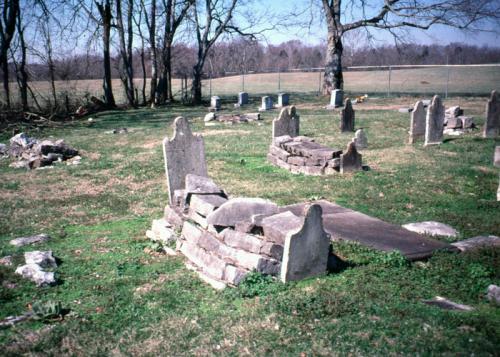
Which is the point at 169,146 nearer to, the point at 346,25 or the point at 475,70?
the point at 346,25

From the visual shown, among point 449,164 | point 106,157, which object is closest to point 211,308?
point 449,164

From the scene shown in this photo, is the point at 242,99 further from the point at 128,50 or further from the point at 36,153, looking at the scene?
the point at 36,153

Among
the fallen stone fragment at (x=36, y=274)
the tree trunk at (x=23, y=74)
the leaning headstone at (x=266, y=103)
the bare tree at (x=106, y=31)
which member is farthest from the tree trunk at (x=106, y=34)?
the fallen stone fragment at (x=36, y=274)

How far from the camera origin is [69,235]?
8.16 metres

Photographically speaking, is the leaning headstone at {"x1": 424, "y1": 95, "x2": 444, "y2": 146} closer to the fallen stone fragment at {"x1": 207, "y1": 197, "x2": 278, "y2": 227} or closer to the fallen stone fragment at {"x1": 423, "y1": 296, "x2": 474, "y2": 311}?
the fallen stone fragment at {"x1": 207, "y1": 197, "x2": 278, "y2": 227}

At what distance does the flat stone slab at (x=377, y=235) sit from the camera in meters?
6.38

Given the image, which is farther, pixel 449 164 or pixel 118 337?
pixel 449 164

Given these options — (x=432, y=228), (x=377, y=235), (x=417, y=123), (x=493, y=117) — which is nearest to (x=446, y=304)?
(x=377, y=235)

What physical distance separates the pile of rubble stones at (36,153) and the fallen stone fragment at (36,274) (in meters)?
9.07

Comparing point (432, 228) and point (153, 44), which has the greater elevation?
point (153, 44)

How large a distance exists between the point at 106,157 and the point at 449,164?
1137 cm

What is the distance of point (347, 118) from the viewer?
18.5 m

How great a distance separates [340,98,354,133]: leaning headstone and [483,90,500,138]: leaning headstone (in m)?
5.11

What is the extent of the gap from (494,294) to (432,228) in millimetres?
2590
